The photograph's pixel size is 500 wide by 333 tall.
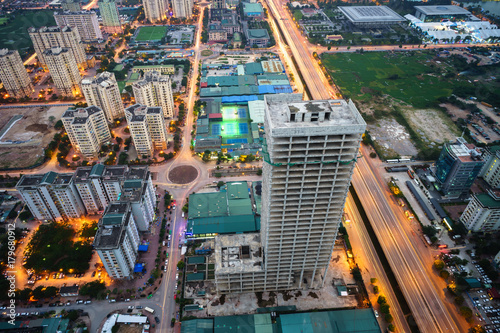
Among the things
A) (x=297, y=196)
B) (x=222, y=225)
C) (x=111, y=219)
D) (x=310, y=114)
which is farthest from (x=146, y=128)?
(x=310, y=114)

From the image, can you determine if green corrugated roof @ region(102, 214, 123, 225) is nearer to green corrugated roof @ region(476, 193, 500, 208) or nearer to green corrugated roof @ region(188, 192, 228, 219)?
green corrugated roof @ region(188, 192, 228, 219)

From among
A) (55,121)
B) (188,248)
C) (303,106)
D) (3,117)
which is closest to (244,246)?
(188,248)

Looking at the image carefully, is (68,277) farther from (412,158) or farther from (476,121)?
(476,121)

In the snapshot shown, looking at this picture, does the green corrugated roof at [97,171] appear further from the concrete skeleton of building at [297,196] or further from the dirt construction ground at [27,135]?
the concrete skeleton of building at [297,196]

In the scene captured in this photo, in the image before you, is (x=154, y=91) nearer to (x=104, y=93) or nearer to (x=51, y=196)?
(x=104, y=93)

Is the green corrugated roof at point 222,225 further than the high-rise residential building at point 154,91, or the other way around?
the high-rise residential building at point 154,91

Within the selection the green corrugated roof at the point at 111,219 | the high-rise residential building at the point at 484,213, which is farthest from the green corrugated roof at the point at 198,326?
the high-rise residential building at the point at 484,213
